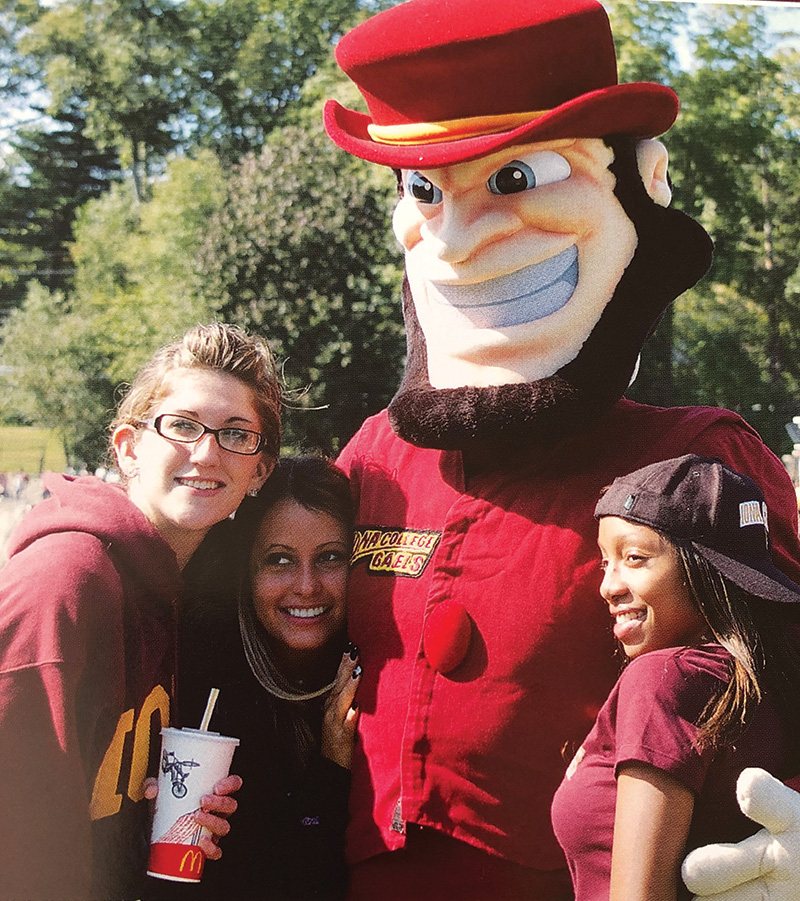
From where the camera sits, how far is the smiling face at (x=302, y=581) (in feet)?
6.12

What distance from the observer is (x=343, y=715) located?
186 centimetres

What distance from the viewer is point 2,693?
5.50ft

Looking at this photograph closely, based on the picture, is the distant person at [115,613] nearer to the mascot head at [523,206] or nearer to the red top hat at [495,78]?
the mascot head at [523,206]

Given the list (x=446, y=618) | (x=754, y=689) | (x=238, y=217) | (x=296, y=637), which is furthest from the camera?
(x=238, y=217)

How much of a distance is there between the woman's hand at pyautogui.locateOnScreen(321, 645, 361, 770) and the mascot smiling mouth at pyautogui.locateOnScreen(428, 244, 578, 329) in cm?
60

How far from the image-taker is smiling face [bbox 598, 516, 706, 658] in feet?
5.21

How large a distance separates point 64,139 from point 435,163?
0.90 meters

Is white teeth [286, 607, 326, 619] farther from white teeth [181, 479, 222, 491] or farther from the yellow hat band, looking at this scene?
the yellow hat band

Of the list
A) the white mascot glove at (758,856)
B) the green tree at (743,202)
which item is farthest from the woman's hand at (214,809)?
the green tree at (743,202)

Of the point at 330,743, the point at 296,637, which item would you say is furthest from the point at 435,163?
the point at 330,743

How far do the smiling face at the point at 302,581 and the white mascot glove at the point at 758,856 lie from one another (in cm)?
68

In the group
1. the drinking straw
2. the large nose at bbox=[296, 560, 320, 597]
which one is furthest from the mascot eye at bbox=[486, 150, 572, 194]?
the drinking straw

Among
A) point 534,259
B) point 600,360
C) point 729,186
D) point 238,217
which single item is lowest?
point 600,360

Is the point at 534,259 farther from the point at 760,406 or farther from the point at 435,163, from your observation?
the point at 760,406
